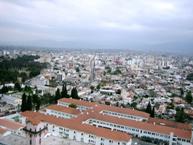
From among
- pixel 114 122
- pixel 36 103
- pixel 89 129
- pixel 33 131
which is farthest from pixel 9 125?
pixel 36 103

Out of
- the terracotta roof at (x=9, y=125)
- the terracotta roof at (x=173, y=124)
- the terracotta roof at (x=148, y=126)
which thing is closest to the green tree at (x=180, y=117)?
the terracotta roof at (x=173, y=124)

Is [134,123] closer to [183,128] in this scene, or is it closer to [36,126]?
[183,128]

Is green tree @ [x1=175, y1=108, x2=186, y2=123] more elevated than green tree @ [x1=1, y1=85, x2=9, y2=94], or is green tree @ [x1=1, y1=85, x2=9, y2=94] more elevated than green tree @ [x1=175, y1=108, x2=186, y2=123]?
green tree @ [x1=1, y1=85, x2=9, y2=94]

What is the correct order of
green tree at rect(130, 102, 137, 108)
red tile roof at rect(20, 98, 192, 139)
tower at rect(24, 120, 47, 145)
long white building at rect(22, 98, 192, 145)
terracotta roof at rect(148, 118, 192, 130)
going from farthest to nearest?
1. green tree at rect(130, 102, 137, 108)
2. terracotta roof at rect(148, 118, 192, 130)
3. red tile roof at rect(20, 98, 192, 139)
4. long white building at rect(22, 98, 192, 145)
5. tower at rect(24, 120, 47, 145)

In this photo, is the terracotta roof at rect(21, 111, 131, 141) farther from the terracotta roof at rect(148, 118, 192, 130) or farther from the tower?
the terracotta roof at rect(148, 118, 192, 130)

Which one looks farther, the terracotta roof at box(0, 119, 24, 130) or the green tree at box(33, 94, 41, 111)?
the green tree at box(33, 94, 41, 111)

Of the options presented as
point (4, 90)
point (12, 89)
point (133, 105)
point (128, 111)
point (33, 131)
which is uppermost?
point (33, 131)

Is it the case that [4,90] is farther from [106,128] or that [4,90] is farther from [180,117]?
[180,117]

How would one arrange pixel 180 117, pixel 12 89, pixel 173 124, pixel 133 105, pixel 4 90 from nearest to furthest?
pixel 173 124, pixel 180 117, pixel 133 105, pixel 4 90, pixel 12 89

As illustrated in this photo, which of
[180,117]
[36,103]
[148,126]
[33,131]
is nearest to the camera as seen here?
[33,131]

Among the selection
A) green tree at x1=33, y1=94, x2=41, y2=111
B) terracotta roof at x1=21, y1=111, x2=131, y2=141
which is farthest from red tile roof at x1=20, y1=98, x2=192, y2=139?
green tree at x1=33, y1=94, x2=41, y2=111

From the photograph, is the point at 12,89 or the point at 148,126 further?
the point at 12,89
